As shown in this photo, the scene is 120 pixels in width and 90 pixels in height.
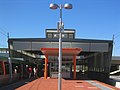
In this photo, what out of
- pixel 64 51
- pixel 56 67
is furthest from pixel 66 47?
pixel 64 51

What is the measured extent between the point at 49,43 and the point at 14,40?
5457 millimetres

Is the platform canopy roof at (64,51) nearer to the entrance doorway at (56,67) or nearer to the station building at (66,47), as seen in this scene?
the station building at (66,47)

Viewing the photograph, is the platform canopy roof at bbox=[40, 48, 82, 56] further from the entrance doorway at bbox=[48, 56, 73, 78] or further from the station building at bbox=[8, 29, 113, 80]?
the entrance doorway at bbox=[48, 56, 73, 78]

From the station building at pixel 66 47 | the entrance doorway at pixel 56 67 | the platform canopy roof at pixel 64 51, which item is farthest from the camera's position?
the entrance doorway at pixel 56 67

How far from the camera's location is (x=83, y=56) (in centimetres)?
6706

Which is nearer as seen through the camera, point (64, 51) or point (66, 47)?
point (64, 51)

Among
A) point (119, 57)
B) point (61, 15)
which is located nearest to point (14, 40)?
point (61, 15)

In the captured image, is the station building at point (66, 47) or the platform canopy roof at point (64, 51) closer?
the platform canopy roof at point (64, 51)

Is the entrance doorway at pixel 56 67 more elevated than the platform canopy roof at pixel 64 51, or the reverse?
the platform canopy roof at pixel 64 51

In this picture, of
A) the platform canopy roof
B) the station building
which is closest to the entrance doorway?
the station building

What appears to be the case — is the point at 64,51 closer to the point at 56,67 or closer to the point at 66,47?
the point at 56,67

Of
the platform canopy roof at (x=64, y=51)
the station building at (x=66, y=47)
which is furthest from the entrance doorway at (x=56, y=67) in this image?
the platform canopy roof at (x=64, y=51)

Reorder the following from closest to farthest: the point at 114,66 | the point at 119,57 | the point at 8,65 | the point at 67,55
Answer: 1. the point at 8,65
2. the point at 67,55
3. the point at 119,57
4. the point at 114,66

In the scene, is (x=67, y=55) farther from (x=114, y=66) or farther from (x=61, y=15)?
(x=114, y=66)
